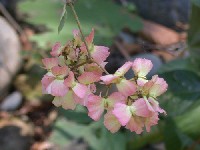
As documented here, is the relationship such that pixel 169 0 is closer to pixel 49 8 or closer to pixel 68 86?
pixel 49 8

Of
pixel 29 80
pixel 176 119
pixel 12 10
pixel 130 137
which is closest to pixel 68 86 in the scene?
pixel 176 119

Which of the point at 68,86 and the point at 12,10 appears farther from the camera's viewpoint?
the point at 12,10

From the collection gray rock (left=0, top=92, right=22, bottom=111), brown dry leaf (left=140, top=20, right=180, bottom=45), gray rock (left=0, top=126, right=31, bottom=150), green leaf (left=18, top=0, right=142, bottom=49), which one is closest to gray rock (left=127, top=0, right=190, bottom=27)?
brown dry leaf (left=140, top=20, right=180, bottom=45)

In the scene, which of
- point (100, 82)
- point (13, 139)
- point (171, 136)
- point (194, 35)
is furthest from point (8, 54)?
point (100, 82)

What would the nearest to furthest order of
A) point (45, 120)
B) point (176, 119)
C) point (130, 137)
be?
point (176, 119), point (130, 137), point (45, 120)

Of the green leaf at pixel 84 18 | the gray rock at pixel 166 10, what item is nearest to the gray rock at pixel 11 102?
the green leaf at pixel 84 18
